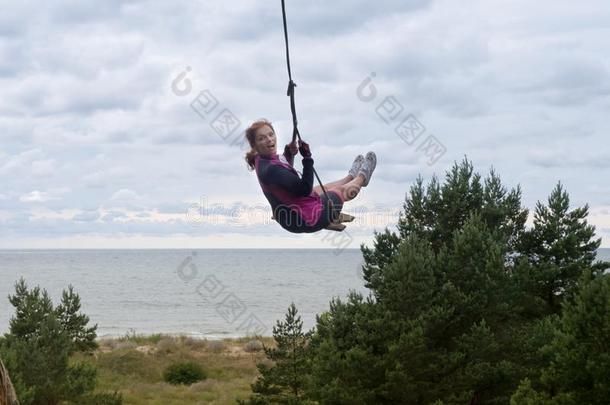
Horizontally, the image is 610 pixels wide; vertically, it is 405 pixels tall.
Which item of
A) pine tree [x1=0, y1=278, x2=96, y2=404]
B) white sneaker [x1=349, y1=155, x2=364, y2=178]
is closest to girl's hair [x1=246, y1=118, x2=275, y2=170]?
white sneaker [x1=349, y1=155, x2=364, y2=178]

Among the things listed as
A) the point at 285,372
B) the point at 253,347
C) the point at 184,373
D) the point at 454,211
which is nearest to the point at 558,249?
the point at 454,211

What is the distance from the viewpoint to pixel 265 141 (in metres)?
6.78

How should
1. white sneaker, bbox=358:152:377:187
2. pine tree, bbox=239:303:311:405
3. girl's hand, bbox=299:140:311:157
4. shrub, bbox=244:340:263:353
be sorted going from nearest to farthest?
girl's hand, bbox=299:140:311:157 → white sneaker, bbox=358:152:377:187 → pine tree, bbox=239:303:311:405 → shrub, bbox=244:340:263:353

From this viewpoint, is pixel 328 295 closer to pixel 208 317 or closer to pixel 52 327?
pixel 208 317

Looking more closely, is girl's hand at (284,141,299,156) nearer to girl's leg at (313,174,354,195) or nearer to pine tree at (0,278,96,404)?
girl's leg at (313,174,354,195)

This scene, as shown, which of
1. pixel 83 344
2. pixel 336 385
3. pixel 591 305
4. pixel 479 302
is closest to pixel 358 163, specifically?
pixel 591 305

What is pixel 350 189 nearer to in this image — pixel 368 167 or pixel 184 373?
pixel 368 167

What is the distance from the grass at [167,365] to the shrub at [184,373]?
443 millimetres

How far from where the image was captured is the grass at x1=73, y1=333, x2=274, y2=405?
112ft

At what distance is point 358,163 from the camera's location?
8211 millimetres

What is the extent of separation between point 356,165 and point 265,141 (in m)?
1.71

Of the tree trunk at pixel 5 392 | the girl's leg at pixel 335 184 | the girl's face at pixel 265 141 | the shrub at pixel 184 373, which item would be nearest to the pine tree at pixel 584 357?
the girl's leg at pixel 335 184

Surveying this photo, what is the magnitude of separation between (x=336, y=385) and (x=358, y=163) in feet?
45.6

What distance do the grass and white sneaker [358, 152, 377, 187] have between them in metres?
25.4
